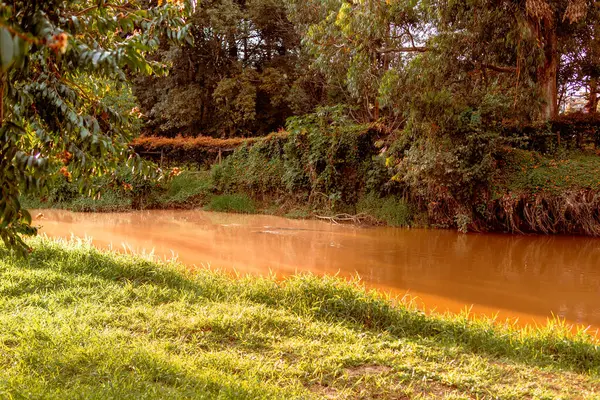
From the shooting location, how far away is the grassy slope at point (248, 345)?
3379 mm

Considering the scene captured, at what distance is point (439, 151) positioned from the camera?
1182cm

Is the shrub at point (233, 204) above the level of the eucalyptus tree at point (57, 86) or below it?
below

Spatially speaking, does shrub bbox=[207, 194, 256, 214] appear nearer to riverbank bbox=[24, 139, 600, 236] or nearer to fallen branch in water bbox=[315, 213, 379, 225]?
Answer: riverbank bbox=[24, 139, 600, 236]

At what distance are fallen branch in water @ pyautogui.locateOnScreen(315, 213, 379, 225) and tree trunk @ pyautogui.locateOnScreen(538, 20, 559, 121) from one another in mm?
5396

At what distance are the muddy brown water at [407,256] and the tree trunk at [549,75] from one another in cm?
386

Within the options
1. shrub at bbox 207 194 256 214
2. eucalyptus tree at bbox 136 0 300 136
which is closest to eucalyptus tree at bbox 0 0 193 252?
shrub at bbox 207 194 256 214

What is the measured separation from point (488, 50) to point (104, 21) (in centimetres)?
1153

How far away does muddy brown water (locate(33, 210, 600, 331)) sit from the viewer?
263 inches

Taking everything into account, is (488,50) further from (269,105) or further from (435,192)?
(269,105)

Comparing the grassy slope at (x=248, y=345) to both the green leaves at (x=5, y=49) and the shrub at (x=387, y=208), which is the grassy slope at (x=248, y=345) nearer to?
the green leaves at (x=5, y=49)

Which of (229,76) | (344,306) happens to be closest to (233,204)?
(229,76)

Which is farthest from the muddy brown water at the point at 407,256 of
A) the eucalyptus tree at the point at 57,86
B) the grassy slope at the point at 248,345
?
the eucalyptus tree at the point at 57,86

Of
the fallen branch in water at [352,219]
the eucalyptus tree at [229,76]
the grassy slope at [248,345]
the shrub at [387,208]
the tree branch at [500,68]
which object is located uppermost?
the eucalyptus tree at [229,76]

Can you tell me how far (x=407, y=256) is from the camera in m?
9.57
